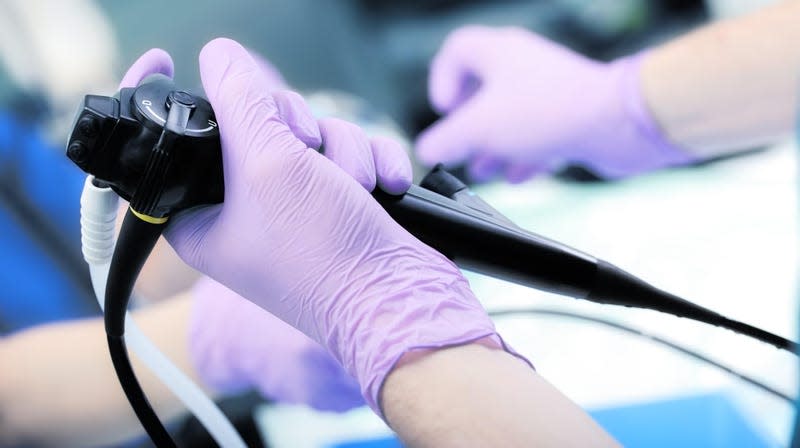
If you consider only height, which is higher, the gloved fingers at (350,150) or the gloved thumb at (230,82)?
the gloved thumb at (230,82)

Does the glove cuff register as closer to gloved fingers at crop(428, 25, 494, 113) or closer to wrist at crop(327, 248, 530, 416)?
gloved fingers at crop(428, 25, 494, 113)

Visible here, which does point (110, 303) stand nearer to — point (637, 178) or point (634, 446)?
point (634, 446)

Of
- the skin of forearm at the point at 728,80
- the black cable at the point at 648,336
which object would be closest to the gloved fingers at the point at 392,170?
the black cable at the point at 648,336

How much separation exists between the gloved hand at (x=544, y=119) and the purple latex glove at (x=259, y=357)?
15.7 inches

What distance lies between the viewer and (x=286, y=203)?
0.50 meters

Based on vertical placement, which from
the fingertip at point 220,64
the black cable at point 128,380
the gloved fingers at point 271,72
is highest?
the fingertip at point 220,64

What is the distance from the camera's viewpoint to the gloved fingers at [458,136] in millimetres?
1011

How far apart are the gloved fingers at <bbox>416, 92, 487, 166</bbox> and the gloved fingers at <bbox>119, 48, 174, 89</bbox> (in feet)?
1.72

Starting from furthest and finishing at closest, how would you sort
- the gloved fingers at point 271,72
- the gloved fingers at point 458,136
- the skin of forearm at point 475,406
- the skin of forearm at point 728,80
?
the gloved fingers at point 271,72 → the gloved fingers at point 458,136 → the skin of forearm at point 728,80 → the skin of forearm at point 475,406

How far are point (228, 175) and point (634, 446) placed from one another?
1.91ft

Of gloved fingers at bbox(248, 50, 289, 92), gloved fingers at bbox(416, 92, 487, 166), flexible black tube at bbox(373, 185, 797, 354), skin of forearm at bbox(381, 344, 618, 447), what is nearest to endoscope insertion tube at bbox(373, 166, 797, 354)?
flexible black tube at bbox(373, 185, 797, 354)

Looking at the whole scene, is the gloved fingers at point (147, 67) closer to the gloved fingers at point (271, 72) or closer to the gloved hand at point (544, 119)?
the gloved hand at point (544, 119)

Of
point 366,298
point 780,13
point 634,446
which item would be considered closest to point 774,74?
point 780,13

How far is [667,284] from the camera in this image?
0.99 metres
